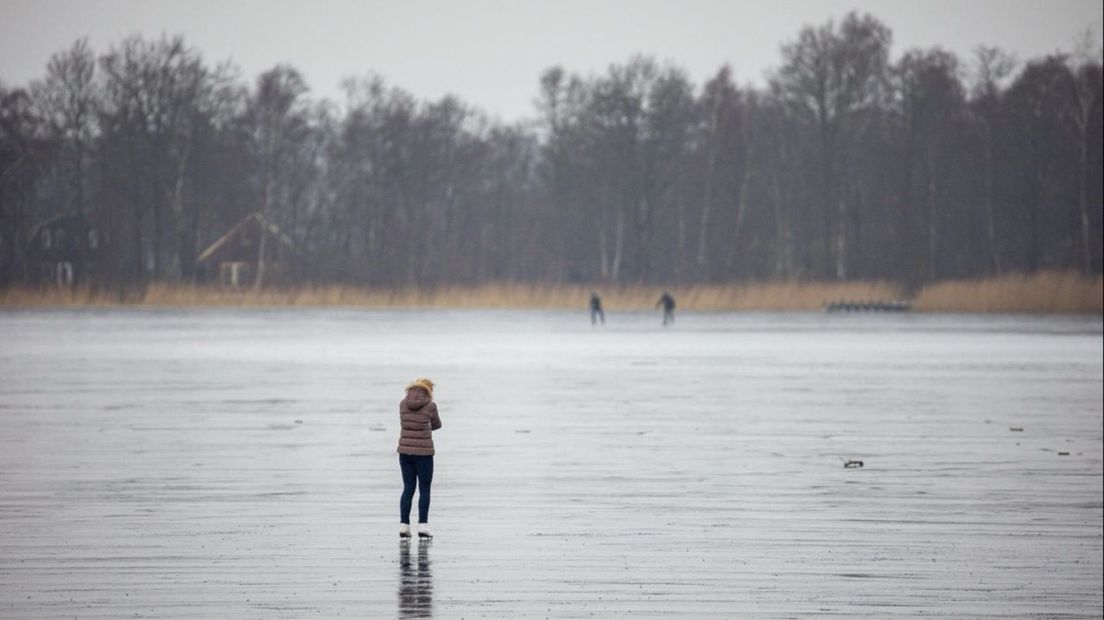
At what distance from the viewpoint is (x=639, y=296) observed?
71.5 meters

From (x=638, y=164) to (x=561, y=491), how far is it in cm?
7338

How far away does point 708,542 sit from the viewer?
1105 cm

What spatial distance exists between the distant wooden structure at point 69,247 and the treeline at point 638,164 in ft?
3.24

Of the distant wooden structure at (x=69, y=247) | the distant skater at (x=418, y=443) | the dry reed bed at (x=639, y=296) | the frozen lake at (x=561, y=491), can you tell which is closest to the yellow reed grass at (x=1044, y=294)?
the dry reed bed at (x=639, y=296)

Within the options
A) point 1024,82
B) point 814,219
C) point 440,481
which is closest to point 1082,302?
point 1024,82

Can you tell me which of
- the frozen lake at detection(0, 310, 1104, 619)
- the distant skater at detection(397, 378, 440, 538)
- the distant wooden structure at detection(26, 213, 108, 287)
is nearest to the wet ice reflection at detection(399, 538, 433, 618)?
the frozen lake at detection(0, 310, 1104, 619)

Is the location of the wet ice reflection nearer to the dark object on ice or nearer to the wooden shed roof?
the dark object on ice

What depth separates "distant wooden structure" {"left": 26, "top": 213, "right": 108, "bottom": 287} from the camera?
275 feet

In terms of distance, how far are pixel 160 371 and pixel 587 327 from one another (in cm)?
2491

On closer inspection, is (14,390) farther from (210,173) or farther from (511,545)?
(210,173)

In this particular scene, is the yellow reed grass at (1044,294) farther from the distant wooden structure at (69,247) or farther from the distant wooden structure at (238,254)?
the distant wooden structure at (238,254)

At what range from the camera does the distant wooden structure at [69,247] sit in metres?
83.7

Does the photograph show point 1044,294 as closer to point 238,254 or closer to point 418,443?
point 418,443

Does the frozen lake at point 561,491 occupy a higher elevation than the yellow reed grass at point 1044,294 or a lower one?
lower
